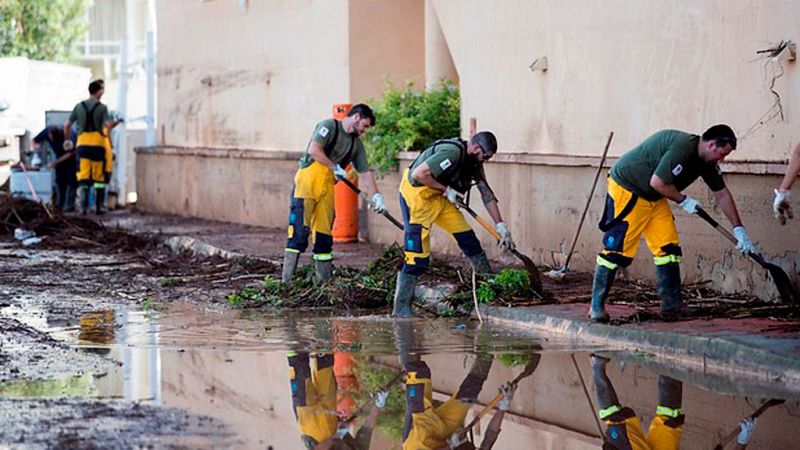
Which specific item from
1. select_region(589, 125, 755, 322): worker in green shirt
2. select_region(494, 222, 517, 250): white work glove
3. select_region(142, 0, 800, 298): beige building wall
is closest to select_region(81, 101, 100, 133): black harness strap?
select_region(142, 0, 800, 298): beige building wall

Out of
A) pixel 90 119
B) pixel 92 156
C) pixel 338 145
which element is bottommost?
pixel 92 156

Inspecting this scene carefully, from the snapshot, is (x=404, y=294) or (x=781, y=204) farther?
(x=404, y=294)

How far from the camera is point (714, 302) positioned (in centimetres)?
1165

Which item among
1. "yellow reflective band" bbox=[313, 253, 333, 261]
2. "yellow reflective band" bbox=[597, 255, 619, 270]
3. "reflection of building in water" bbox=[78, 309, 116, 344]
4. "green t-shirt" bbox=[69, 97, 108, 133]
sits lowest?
"reflection of building in water" bbox=[78, 309, 116, 344]

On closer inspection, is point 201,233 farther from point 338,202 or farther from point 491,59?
point 491,59

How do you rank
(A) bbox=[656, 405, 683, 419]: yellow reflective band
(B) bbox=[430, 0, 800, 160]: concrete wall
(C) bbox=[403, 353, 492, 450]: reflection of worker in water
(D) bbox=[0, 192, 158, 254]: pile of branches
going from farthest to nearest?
(D) bbox=[0, 192, 158, 254]: pile of branches → (B) bbox=[430, 0, 800, 160]: concrete wall → (A) bbox=[656, 405, 683, 419]: yellow reflective band → (C) bbox=[403, 353, 492, 450]: reflection of worker in water

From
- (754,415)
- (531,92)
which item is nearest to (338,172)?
(531,92)

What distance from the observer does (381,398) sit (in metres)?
8.63

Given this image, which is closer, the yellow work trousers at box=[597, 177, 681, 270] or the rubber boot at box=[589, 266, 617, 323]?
the yellow work trousers at box=[597, 177, 681, 270]

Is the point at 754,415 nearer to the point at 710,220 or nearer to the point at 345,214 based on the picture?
the point at 710,220

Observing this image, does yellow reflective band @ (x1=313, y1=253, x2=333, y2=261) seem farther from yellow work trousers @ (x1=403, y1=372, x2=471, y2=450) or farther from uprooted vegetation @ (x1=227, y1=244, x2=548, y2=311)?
yellow work trousers @ (x1=403, y1=372, x2=471, y2=450)

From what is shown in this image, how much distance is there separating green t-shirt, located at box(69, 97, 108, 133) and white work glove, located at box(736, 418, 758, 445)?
17.1m

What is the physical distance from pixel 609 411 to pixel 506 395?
2.43 ft

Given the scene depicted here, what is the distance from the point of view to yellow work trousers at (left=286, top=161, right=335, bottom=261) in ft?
44.5
